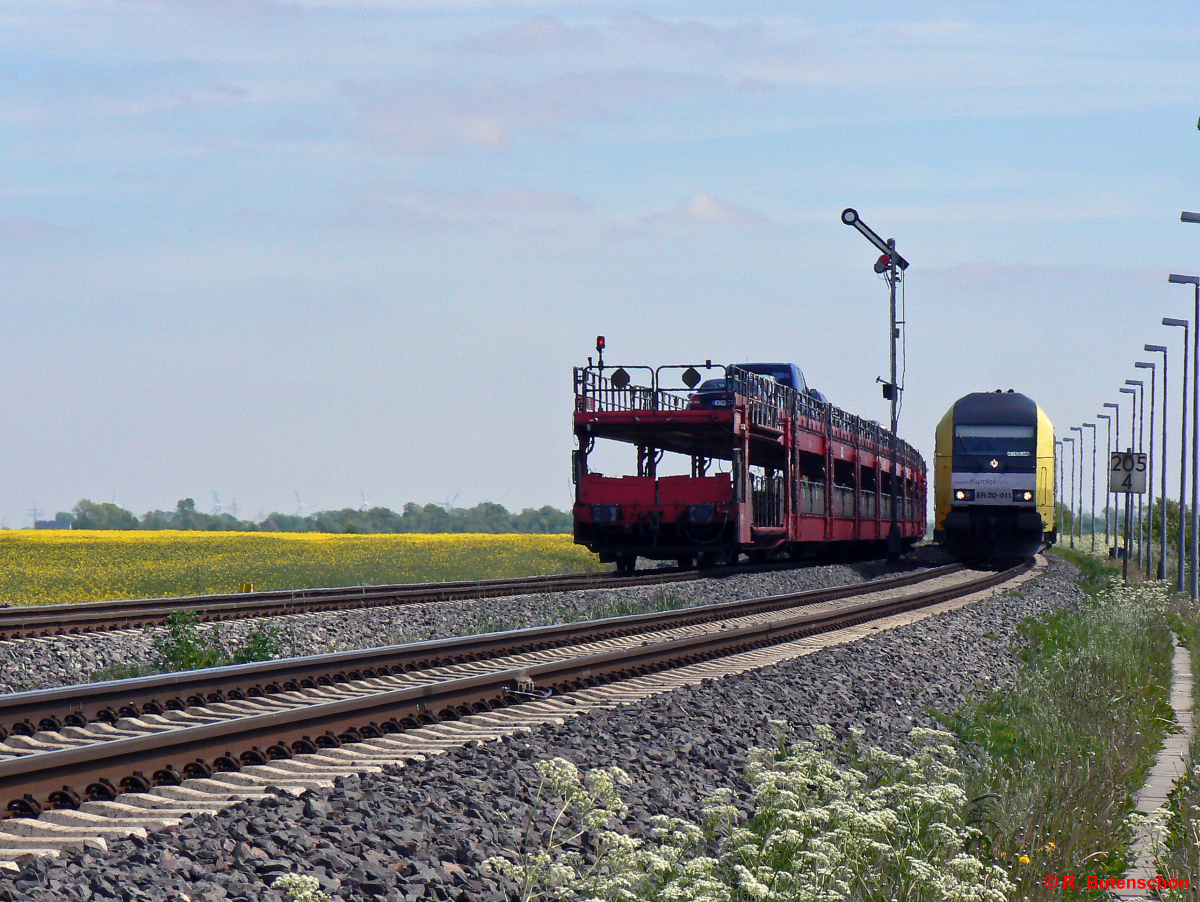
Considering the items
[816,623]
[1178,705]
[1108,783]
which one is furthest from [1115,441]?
[1108,783]

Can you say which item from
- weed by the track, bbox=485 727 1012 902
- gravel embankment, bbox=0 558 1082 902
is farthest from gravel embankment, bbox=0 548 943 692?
weed by the track, bbox=485 727 1012 902

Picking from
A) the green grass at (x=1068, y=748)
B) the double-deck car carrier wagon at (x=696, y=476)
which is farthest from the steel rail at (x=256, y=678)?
the double-deck car carrier wagon at (x=696, y=476)

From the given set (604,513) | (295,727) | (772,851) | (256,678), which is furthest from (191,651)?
(604,513)

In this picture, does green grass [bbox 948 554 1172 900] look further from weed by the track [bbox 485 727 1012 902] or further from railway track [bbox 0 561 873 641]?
railway track [bbox 0 561 873 641]

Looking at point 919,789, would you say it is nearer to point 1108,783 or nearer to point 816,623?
point 1108,783

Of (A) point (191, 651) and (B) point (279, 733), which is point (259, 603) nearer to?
(A) point (191, 651)

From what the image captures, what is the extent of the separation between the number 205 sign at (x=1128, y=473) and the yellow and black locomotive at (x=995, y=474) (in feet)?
5.26

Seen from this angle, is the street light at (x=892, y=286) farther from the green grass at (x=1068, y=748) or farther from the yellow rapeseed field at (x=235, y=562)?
the green grass at (x=1068, y=748)

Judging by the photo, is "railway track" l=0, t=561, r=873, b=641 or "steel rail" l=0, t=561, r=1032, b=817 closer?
"steel rail" l=0, t=561, r=1032, b=817

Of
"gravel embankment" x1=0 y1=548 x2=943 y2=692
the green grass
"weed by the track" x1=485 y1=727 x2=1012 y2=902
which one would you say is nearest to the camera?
"weed by the track" x1=485 y1=727 x2=1012 y2=902

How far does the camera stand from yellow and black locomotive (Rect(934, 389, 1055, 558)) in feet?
101

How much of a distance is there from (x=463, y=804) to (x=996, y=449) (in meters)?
26.8

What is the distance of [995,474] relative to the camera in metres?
30.8

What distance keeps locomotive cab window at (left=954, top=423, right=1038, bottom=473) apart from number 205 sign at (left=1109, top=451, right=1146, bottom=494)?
1986 mm
